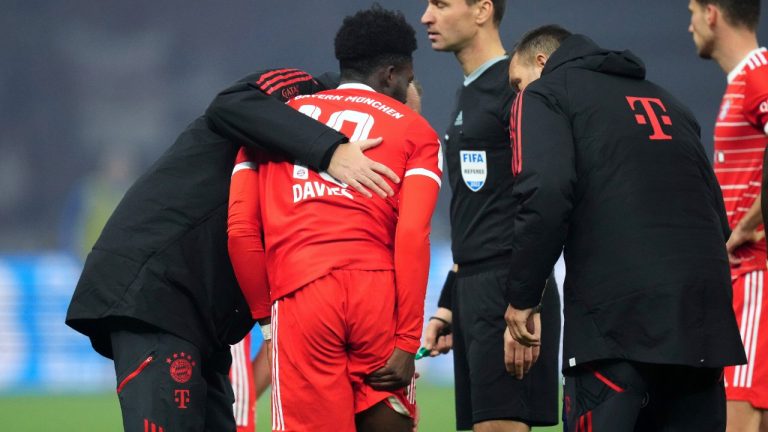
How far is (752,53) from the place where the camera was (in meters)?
4.32

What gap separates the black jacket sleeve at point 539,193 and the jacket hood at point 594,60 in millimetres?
179

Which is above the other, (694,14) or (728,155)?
(694,14)

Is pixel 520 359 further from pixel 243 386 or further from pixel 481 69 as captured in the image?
pixel 243 386

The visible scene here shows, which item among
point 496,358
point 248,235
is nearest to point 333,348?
point 248,235

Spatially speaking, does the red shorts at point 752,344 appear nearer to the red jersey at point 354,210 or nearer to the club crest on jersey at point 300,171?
the red jersey at point 354,210

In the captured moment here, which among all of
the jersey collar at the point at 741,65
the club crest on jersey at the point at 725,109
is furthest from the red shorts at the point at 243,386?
the jersey collar at the point at 741,65

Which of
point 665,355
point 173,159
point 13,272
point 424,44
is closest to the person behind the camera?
point 665,355

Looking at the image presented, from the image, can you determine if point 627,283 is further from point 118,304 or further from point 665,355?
point 118,304

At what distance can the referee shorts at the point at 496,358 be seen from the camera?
399 cm

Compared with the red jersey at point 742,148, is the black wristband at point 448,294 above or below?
below

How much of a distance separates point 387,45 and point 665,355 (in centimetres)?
114

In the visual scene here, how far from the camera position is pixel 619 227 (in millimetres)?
2986

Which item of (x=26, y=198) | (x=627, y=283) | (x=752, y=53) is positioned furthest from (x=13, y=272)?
(x=627, y=283)

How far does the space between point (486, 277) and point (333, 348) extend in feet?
4.19
